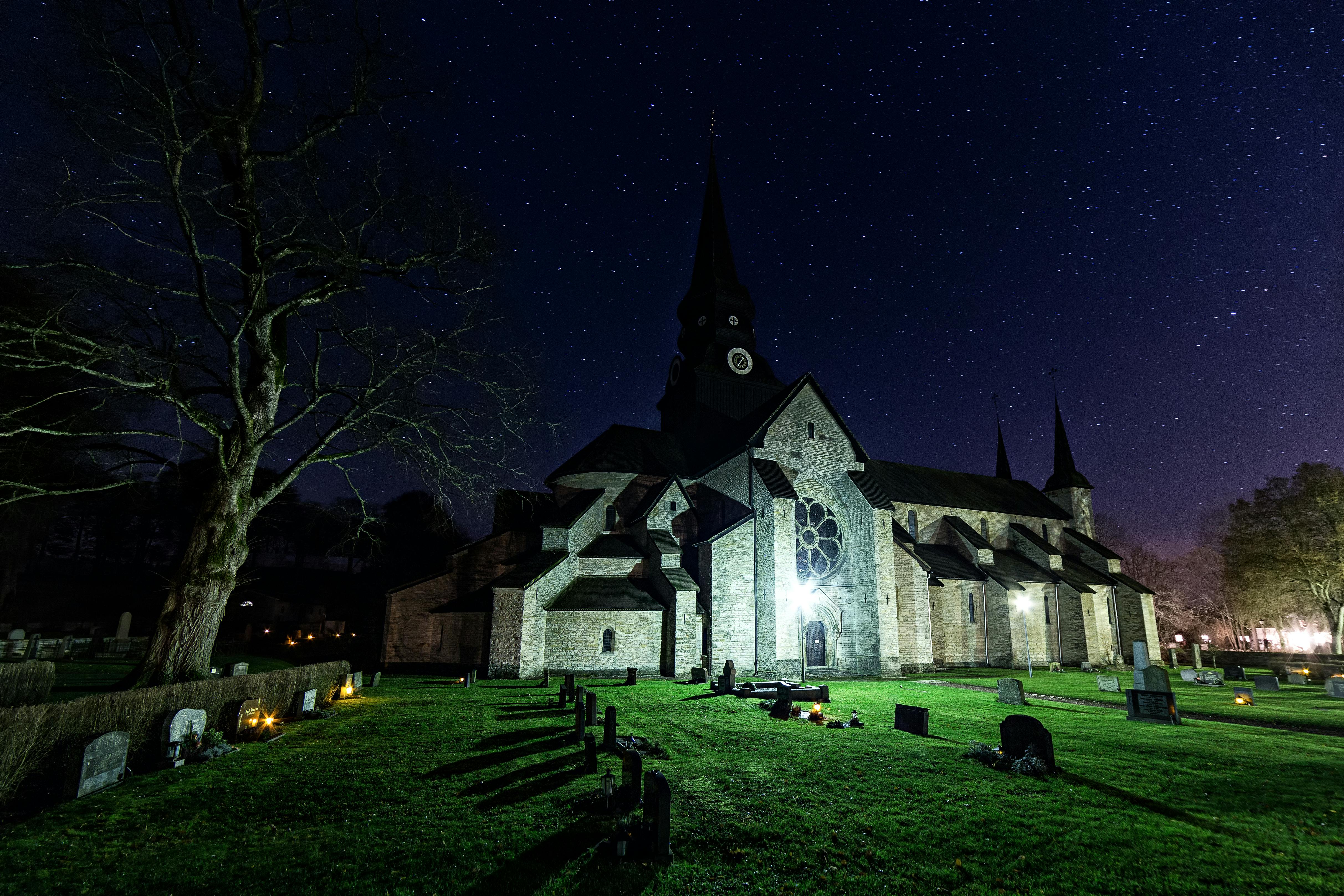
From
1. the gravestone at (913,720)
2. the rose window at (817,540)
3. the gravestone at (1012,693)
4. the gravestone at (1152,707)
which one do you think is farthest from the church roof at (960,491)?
the gravestone at (913,720)

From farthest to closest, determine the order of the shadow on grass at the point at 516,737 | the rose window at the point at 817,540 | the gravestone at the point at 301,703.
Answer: the rose window at the point at 817,540, the gravestone at the point at 301,703, the shadow on grass at the point at 516,737

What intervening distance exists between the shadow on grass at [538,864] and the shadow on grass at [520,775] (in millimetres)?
2089

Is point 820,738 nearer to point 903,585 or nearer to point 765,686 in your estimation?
point 765,686

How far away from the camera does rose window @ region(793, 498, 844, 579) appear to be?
27828mm

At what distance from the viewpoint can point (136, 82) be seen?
11148 millimetres

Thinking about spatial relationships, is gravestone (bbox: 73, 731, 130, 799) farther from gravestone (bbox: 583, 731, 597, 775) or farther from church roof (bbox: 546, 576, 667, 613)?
church roof (bbox: 546, 576, 667, 613)

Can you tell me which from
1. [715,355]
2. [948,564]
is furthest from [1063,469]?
[715,355]

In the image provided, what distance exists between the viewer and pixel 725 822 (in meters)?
7.04

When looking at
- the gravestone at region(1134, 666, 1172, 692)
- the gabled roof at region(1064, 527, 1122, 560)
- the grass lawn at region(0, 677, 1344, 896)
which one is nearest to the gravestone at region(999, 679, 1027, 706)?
the gravestone at region(1134, 666, 1172, 692)

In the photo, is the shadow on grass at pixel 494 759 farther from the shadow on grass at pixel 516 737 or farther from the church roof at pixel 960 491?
the church roof at pixel 960 491

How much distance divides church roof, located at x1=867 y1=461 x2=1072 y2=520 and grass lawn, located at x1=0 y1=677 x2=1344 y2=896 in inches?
906

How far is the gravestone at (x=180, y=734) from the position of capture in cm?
931

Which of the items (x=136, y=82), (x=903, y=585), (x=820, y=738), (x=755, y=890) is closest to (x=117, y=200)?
(x=136, y=82)

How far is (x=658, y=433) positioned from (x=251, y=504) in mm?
22213
